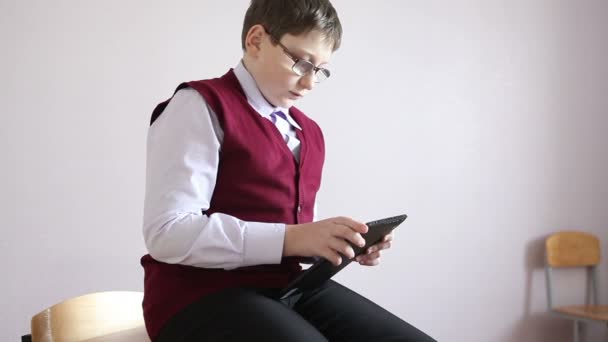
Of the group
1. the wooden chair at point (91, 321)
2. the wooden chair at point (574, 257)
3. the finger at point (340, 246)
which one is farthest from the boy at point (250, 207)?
the wooden chair at point (574, 257)

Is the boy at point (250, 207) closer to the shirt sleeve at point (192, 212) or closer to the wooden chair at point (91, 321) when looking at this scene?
the shirt sleeve at point (192, 212)

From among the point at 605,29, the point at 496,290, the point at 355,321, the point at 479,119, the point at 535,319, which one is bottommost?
the point at 535,319

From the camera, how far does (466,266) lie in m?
2.88

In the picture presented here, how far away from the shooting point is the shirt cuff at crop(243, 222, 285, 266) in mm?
928

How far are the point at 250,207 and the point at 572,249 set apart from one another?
8.36ft

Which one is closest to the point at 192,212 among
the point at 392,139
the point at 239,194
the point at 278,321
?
the point at 239,194

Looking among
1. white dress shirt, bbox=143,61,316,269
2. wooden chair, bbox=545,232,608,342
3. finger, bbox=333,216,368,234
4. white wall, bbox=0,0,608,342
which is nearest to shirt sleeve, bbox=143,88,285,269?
white dress shirt, bbox=143,61,316,269

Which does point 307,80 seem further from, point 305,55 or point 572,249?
point 572,249

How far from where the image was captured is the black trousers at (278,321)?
85 centimetres

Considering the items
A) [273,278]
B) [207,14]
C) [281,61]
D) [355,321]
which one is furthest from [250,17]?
[207,14]

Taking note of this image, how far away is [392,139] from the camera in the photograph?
2656 mm

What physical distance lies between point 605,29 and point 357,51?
5.22 feet

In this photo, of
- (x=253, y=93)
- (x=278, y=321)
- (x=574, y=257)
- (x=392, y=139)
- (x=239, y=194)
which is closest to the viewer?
(x=278, y=321)

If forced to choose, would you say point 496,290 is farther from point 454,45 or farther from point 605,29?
point 605,29
